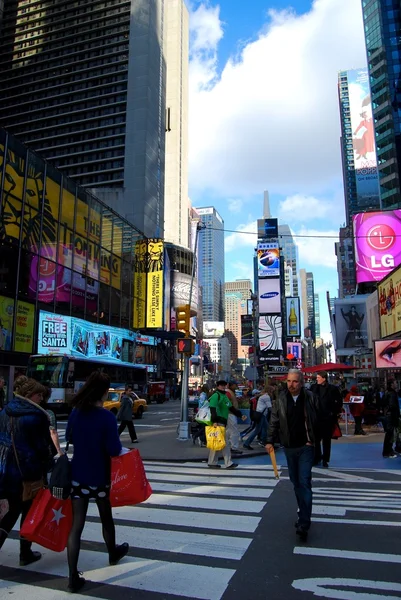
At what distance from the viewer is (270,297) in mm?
91312

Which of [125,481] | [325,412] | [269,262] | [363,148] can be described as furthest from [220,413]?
[363,148]

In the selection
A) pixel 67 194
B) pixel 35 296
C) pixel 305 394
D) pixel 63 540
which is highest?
pixel 67 194

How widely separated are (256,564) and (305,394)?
1.90m

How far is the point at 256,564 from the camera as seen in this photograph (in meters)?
4.34

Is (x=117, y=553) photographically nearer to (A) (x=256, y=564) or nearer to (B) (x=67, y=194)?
(A) (x=256, y=564)

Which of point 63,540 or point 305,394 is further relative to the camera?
point 305,394

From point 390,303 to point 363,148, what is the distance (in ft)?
435

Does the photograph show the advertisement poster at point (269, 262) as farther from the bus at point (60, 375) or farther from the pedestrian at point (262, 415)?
the pedestrian at point (262, 415)

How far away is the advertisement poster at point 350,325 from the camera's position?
186ft

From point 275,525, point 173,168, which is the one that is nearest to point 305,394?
point 275,525

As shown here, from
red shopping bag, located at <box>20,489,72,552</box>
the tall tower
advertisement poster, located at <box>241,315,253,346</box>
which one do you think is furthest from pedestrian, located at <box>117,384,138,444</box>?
the tall tower

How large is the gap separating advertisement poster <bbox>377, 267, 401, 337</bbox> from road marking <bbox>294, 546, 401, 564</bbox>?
22.5 metres

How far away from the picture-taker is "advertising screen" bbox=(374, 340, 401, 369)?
20.9 metres

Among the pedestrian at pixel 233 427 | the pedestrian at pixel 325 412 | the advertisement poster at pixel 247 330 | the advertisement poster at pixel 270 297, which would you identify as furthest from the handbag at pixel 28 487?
the advertisement poster at pixel 247 330
